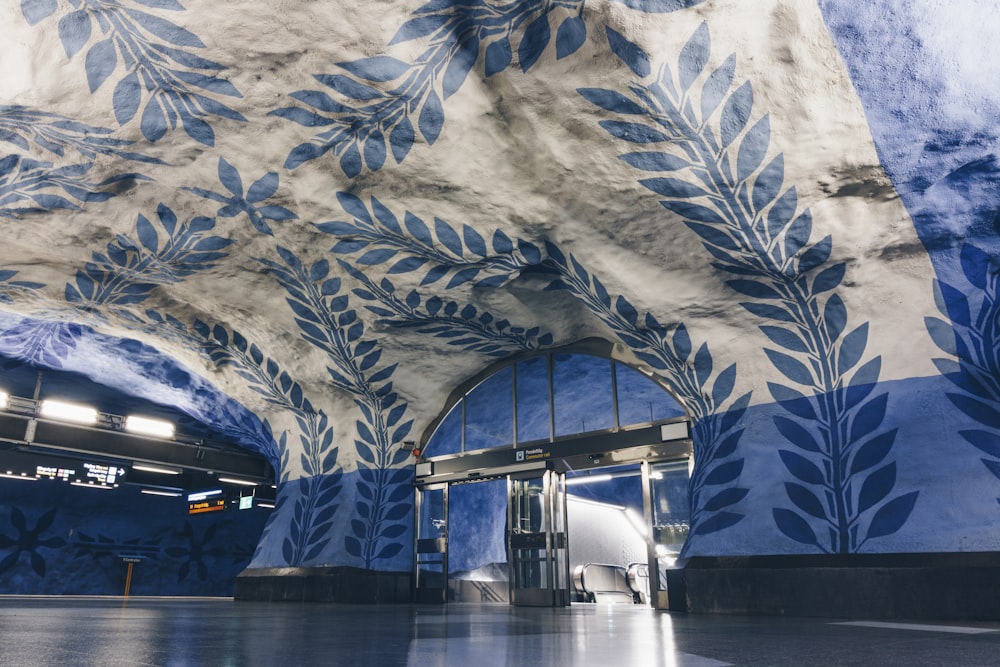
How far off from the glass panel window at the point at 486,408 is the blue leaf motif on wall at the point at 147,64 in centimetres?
643

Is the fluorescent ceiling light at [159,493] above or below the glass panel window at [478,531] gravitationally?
above

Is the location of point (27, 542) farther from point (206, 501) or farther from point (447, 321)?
point (447, 321)

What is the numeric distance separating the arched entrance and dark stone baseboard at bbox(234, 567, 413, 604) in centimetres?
44

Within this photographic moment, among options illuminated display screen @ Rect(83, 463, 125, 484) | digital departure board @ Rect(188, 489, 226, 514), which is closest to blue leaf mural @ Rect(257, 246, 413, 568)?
illuminated display screen @ Rect(83, 463, 125, 484)

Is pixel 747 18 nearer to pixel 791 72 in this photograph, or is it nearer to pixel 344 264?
pixel 791 72

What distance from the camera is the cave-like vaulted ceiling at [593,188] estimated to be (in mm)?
5477

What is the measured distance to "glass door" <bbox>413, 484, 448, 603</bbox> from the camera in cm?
1128

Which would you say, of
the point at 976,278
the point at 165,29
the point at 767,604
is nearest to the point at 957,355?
the point at 976,278

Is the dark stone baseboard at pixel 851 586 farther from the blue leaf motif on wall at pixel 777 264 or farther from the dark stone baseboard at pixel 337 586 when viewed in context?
the dark stone baseboard at pixel 337 586

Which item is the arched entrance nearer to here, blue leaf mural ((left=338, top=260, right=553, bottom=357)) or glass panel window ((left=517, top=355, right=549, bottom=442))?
glass panel window ((left=517, top=355, right=549, bottom=442))

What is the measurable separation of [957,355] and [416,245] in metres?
5.79

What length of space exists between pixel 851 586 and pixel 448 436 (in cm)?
707

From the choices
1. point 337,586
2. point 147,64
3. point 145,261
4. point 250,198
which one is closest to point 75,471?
point 337,586

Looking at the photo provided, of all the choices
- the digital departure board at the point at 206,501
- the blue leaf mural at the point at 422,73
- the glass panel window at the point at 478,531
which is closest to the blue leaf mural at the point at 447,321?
the blue leaf mural at the point at 422,73
